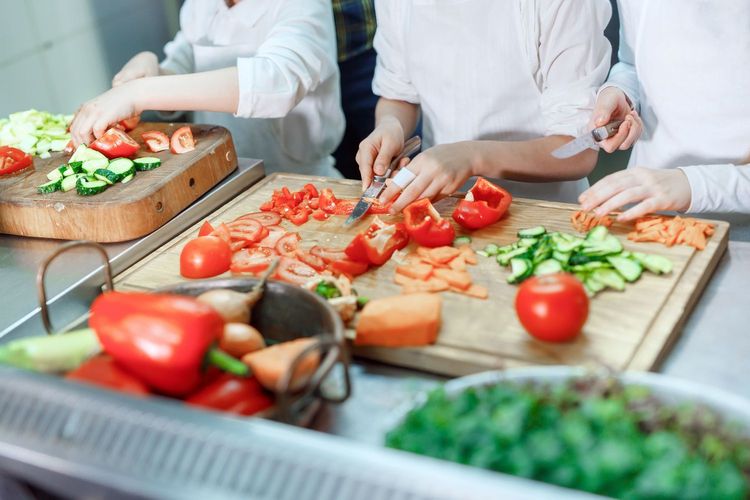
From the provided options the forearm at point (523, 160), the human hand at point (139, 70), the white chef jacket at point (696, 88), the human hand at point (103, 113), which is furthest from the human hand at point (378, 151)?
the human hand at point (139, 70)

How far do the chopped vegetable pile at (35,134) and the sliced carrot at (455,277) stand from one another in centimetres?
126

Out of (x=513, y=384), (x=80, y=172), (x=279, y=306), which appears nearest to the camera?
(x=513, y=384)

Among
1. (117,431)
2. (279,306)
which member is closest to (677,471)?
(117,431)

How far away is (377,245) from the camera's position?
166cm

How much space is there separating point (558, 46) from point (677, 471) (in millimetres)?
1435

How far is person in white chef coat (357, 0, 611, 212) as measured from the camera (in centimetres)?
198

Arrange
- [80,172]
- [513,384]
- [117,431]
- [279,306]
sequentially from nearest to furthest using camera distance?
[117,431], [513,384], [279,306], [80,172]

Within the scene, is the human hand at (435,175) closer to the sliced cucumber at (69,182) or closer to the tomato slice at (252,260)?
the tomato slice at (252,260)

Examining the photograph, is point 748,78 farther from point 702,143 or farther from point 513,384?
point 513,384

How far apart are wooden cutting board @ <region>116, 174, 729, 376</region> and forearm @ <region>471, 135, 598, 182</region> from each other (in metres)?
0.24

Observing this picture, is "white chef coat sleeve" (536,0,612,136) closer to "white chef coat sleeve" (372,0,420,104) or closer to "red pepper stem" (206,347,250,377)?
"white chef coat sleeve" (372,0,420,104)

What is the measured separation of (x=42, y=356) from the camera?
3.57 feet

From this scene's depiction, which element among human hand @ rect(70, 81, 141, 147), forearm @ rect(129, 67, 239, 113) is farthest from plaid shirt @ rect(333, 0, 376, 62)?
human hand @ rect(70, 81, 141, 147)

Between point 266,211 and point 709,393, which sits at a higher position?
point 709,393
